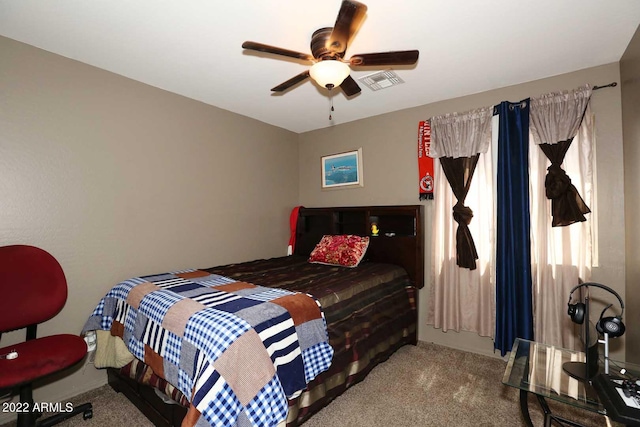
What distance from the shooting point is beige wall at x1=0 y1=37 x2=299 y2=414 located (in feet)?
6.75

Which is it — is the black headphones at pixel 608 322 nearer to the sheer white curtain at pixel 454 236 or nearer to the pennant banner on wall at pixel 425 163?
the sheer white curtain at pixel 454 236

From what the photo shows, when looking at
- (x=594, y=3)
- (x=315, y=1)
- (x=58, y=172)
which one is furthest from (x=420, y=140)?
(x=58, y=172)

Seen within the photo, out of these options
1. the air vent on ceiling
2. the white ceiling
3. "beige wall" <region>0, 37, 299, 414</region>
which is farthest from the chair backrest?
the air vent on ceiling

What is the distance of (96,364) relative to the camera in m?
2.17

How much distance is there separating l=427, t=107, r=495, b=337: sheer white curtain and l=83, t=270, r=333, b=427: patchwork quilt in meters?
1.60

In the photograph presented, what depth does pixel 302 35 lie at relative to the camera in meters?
1.98

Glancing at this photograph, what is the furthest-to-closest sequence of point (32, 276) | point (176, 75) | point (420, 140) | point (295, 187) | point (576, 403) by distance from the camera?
1. point (295, 187)
2. point (420, 140)
3. point (176, 75)
4. point (32, 276)
5. point (576, 403)

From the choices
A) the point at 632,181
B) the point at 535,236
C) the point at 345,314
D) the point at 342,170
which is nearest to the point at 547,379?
the point at 345,314

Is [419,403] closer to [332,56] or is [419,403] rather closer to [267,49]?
[332,56]

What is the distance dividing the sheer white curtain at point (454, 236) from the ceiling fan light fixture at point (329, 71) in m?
1.62

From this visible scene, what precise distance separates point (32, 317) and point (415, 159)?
3380 millimetres

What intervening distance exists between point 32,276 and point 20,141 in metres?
0.92

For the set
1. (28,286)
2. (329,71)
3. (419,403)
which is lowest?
(419,403)

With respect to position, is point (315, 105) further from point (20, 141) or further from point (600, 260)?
point (600, 260)
